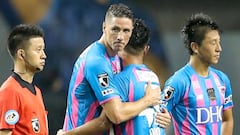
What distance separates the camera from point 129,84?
3.88 metres

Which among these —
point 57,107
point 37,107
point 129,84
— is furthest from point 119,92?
point 57,107

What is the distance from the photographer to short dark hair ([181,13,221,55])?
4.83 metres

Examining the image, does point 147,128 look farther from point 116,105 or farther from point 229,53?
point 229,53

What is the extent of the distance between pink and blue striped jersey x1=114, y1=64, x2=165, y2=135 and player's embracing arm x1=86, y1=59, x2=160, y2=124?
53mm

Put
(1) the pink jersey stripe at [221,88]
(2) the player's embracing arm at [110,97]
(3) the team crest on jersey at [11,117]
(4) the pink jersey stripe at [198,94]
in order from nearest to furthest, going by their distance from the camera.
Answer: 1. (3) the team crest on jersey at [11,117]
2. (2) the player's embracing arm at [110,97]
3. (4) the pink jersey stripe at [198,94]
4. (1) the pink jersey stripe at [221,88]

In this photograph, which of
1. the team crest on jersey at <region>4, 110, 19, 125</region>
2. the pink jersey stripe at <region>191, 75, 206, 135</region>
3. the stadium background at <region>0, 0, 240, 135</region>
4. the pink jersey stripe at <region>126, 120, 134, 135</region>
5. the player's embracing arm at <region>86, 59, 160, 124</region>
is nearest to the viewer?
the team crest on jersey at <region>4, 110, 19, 125</region>

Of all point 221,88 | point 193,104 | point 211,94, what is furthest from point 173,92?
point 221,88

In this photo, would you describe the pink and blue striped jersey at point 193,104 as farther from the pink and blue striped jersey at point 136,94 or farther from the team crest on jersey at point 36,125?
the team crest on jersey at point 36,125

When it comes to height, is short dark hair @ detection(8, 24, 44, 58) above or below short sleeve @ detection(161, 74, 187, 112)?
above

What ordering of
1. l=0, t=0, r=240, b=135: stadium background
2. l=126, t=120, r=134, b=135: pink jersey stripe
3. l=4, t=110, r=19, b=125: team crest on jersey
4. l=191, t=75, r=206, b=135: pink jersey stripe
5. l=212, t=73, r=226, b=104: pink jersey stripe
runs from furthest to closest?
1. l=0, t=0, r=240, b=135: stadium background
2. l=212, t=73, r=226, b=104: pink jersey stripe
3. l=191, t=75, r=206, b=135: pink jersey stripe
4. l=126, t=120, r=134, b=135: pink jersey stripe
5. l=4, t=110, r=19, b=125: team crest on jersey

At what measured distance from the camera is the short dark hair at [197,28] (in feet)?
15.8

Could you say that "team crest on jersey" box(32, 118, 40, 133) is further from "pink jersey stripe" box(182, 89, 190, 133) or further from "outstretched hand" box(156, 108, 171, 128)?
"pink jersey stripe" box(182, 89, 190, 133)

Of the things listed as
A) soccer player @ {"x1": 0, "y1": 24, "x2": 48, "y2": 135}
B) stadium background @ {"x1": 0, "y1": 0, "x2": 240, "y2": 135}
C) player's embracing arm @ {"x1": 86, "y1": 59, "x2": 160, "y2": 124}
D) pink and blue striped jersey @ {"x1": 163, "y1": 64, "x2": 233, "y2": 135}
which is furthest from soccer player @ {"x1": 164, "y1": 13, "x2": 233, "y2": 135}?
stadium background @ {"x1": 0, "y1": 0, "x2": 240, "y2": 135}

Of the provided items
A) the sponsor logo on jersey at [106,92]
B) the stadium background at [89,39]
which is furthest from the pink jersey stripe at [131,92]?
the stadium background at [89,39]
